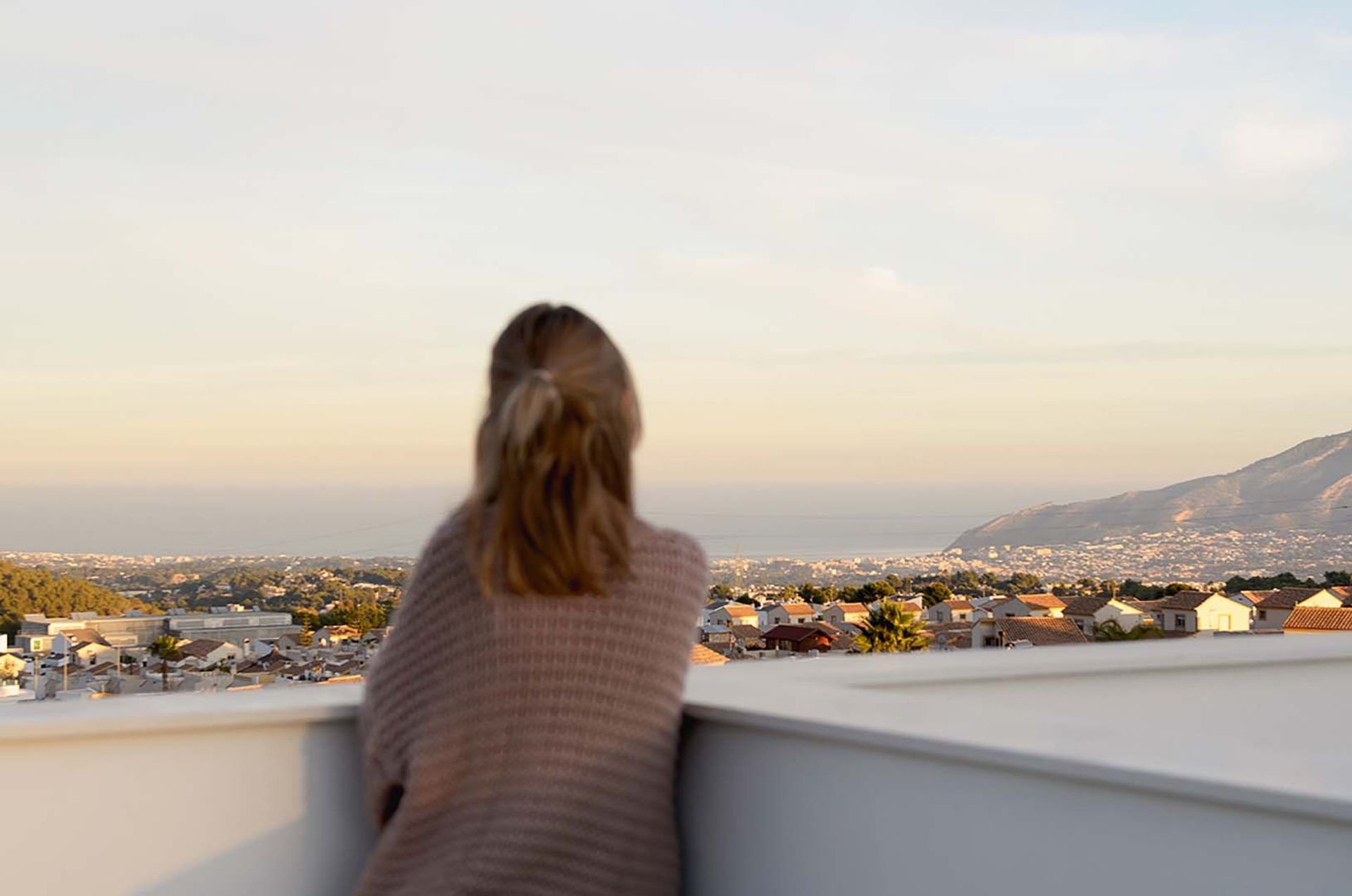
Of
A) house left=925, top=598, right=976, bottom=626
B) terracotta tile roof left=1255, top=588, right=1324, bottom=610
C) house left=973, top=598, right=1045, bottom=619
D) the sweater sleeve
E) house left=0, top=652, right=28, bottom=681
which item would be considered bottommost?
house left=925, top=598, right=976, bottom=626

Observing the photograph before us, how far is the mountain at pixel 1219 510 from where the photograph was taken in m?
15.3

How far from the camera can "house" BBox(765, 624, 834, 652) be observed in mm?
11109

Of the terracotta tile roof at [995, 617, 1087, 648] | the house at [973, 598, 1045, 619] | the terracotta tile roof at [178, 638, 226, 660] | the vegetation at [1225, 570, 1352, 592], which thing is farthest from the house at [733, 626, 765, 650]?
the vegetation at [1225, 570, 1352, 592]

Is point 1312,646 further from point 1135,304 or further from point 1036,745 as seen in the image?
point 1135,304

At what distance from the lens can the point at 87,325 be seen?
1083 inches

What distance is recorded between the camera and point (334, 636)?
6223 millimetres

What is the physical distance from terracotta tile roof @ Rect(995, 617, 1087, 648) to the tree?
3.81 metres

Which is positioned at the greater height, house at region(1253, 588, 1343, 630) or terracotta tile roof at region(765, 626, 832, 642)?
house at region(1253, 588, 1343, 630)

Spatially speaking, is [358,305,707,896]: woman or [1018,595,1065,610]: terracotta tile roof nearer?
[358,305,707,896]: woman

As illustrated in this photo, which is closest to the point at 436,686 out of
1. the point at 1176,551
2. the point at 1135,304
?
the point at 1176,551

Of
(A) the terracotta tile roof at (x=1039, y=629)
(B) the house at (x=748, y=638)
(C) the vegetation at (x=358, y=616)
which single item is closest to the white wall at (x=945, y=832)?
(C) the vegetation at (x=358, y=616)

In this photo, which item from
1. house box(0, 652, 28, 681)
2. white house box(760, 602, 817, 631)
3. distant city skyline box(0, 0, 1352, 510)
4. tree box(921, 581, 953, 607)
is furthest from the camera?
tree box(921, 581, 953, 607)

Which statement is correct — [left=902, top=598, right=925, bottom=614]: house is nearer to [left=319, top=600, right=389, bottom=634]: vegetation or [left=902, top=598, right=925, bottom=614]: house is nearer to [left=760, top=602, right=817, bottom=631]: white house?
[left=760, top=602, right=817, bottom=631]: white house

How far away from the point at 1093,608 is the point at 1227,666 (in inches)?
450
